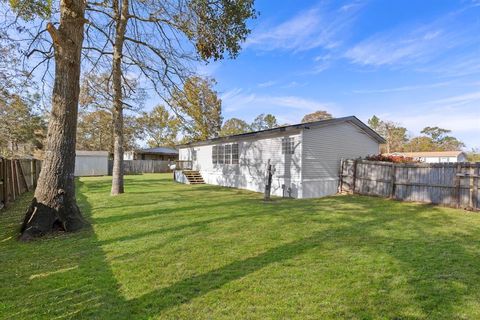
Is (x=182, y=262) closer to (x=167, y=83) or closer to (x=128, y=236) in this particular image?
(x=128, y=236)

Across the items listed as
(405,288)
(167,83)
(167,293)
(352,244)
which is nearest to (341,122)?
(167,83)

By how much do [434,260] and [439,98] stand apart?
25.5 meters

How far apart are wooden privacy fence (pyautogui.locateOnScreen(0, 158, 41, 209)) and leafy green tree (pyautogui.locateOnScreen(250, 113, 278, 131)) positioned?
151 feet

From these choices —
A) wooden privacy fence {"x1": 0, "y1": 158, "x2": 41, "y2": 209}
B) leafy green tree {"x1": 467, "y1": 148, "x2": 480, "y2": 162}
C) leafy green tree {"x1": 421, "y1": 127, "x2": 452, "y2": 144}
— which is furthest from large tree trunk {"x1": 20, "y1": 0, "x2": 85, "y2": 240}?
leafy green tree {"x1": 421, "y1": 127, "x2": 452, "y2": 144}

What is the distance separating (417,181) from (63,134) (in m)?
11.3

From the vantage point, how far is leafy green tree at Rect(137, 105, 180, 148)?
40.6 meters

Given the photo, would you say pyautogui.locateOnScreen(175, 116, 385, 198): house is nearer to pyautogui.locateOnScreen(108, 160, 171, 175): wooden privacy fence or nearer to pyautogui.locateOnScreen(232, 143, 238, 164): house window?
pyautogui.locateOnScreen(232, 143, 238, 164): house window

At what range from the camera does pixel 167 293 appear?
316 cm

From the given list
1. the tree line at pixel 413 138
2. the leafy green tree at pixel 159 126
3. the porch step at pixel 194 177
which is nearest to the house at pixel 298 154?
the porch step at pixel 194 177

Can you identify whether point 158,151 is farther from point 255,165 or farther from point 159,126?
point 255,165

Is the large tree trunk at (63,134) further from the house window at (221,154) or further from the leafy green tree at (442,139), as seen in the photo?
the leafy green tree at (442,139)

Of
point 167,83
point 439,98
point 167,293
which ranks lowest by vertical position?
point 167,293

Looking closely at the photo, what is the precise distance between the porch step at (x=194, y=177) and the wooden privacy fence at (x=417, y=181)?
9845 millimetres

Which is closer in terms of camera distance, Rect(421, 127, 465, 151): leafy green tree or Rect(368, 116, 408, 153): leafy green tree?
Rect(368, 116, 408, 153): leafy green tree
